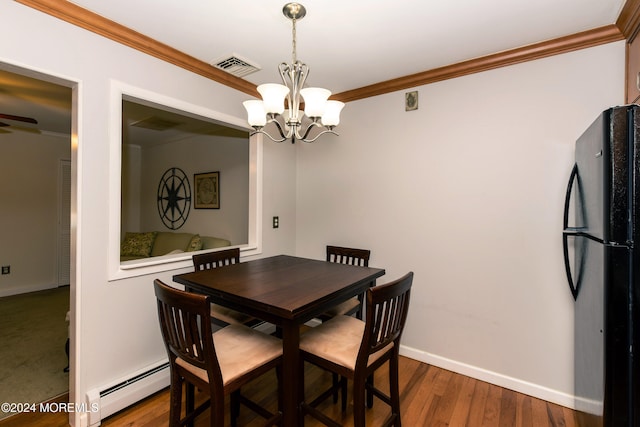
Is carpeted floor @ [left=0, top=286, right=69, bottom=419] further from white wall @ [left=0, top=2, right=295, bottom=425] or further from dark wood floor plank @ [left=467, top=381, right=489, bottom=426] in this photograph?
dark wood floor plank @ [left=467, top=381, right=489, bottom=426]

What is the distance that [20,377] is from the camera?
7.25 ft

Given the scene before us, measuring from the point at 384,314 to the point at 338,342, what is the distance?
1.15 ft

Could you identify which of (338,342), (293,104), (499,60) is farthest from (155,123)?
(499,60)

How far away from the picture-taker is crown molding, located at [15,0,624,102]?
1655 mm

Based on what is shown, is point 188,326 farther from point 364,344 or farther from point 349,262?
point 349,262

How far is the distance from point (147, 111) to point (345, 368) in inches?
136

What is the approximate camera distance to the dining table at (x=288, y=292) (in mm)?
1419

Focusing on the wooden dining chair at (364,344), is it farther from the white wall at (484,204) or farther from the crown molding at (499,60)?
the crown molding at (499,60)

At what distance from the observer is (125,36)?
75.0 inches

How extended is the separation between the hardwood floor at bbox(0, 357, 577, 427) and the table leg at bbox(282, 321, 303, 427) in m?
0.44

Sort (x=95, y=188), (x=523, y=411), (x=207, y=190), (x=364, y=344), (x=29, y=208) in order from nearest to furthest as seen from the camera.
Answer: (x=364, y=344) → (x=95, y=188) → (x=523, y=411) → (x=207, y=190) → (x=29, y=208)

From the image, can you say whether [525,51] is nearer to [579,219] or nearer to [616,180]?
[579,219]

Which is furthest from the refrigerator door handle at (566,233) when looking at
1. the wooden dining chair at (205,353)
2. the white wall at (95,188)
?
the white wall at (95,188)

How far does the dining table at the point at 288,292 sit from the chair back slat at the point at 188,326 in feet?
0.89
